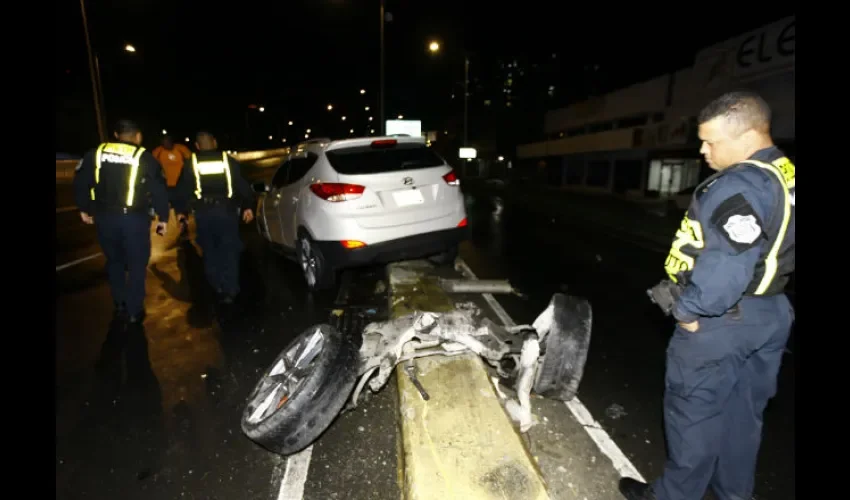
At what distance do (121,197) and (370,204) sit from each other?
8.70 feet

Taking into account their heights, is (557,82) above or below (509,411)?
above

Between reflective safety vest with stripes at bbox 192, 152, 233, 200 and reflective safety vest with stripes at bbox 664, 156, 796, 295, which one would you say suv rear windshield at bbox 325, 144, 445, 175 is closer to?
reflective safety vest with stripes at bbox 192, 152, 233, 200

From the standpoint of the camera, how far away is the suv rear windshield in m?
5.24

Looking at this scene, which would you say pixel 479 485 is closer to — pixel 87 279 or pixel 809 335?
pixel 809 335

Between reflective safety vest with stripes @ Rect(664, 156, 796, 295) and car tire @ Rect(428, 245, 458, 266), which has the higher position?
reflective safety vest with stripes @ Rect(664, 156, 796, 295)

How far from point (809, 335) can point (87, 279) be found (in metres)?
8.79

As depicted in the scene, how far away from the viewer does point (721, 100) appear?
6.77 ft

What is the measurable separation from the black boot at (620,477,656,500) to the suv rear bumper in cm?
340

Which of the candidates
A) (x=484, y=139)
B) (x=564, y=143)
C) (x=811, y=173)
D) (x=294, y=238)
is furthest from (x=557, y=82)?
(x=811, y=173)

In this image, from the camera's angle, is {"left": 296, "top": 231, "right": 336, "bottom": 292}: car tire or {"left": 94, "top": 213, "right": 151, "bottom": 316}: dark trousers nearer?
{"left": 94, "top": 213, "right": 151, "bottom": 316}: dark trousers

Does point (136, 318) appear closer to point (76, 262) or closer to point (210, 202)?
point (210, 202)

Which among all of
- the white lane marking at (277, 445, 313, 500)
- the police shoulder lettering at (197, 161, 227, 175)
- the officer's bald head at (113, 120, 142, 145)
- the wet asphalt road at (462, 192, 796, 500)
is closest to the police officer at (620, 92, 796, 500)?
the wet asphalt road at (462, 192, 796, 500)

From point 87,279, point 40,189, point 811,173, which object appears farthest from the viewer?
point 87,279

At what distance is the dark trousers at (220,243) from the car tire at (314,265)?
2.69ft
